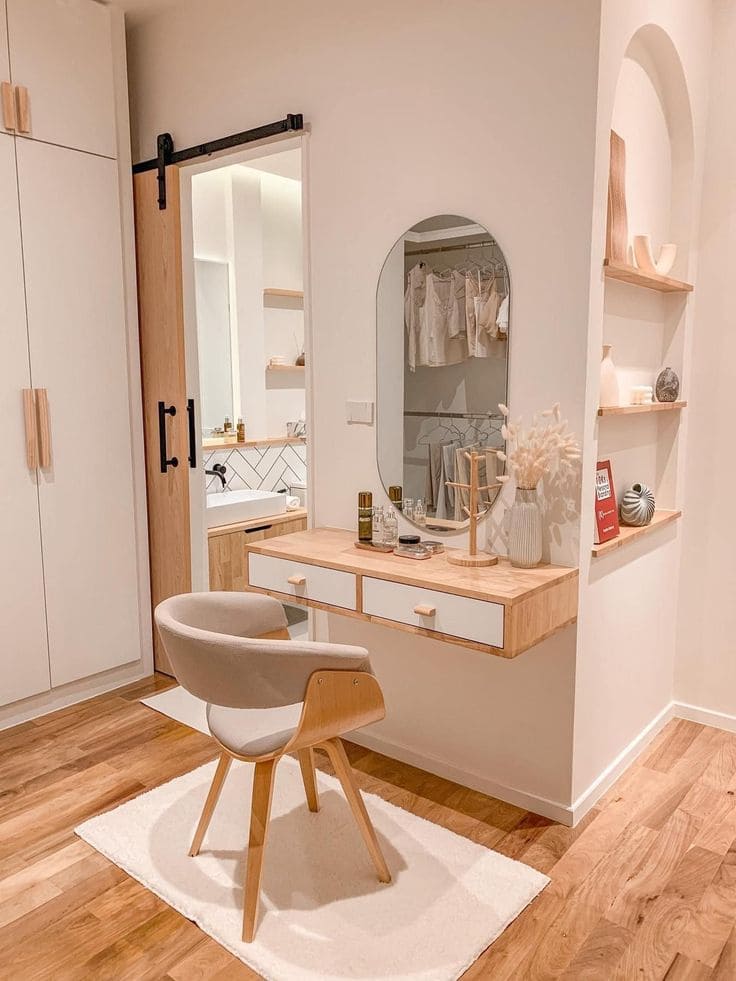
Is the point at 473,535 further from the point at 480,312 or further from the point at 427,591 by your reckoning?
the point at 480,312

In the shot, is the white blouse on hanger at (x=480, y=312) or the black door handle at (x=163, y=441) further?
the black door handle at (x=163, y=441)

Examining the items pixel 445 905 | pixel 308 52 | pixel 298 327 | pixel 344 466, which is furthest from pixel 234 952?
pixel 298 327

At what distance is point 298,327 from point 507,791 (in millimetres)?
3041

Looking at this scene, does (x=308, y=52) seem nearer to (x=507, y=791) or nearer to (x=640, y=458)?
(x=640, y=458)

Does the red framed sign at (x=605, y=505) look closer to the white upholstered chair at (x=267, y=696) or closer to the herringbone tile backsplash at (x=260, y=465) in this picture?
the white upholstered chair at (x=267, y=696)

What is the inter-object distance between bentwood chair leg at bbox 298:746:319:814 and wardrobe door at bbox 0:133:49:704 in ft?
4.41

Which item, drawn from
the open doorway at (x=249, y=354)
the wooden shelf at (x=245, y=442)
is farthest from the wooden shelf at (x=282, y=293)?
the wooden shelf at (x=245, y=442)

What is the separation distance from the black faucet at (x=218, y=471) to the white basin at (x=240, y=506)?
75 mm

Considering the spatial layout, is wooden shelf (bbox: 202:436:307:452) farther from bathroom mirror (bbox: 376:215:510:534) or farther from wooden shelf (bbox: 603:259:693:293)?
wooden shelf (bbox: 603:259:693:293)

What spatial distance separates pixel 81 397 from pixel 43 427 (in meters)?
0.22

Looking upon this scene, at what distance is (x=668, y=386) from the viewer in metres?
2.88

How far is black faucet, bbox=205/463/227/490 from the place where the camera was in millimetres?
4195

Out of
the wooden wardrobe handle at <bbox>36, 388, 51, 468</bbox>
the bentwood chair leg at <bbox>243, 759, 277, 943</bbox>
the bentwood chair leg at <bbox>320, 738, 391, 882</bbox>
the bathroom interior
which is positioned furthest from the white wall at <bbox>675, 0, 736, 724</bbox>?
the wooden wardrobe handle at <bbox>36, 388, 51, 468</bbox>

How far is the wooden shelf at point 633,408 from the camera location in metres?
2.37
